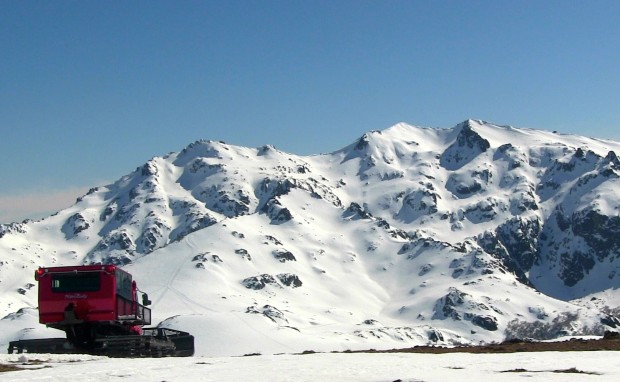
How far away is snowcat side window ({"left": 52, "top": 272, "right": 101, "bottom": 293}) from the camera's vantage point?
45812 mm

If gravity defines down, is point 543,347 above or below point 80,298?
below

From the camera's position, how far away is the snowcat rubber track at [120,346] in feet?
136

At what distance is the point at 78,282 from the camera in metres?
46.0

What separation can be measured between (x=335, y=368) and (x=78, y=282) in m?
18.1

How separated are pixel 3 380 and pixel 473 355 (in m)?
18.3

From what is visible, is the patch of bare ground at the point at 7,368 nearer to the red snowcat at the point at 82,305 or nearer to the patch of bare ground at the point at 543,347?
the red snowcat at the point at 82,305

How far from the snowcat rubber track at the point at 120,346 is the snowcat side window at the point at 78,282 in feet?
8.33

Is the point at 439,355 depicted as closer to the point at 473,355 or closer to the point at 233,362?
the point at 473,355

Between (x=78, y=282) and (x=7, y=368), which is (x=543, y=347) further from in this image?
(x=7, y=368)

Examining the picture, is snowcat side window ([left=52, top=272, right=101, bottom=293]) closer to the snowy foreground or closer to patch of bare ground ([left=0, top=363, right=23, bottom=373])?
the snowy foreground

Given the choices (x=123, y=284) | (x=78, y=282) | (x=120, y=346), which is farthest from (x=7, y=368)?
(x=123, y=284)

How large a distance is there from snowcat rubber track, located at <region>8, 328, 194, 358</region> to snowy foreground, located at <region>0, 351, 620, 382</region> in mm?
3858

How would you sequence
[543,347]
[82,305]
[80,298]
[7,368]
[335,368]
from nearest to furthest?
[335,368] < [7,368] < [543,347] < [82,305] < [80,298]

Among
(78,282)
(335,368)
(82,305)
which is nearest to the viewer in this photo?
(335,368)
